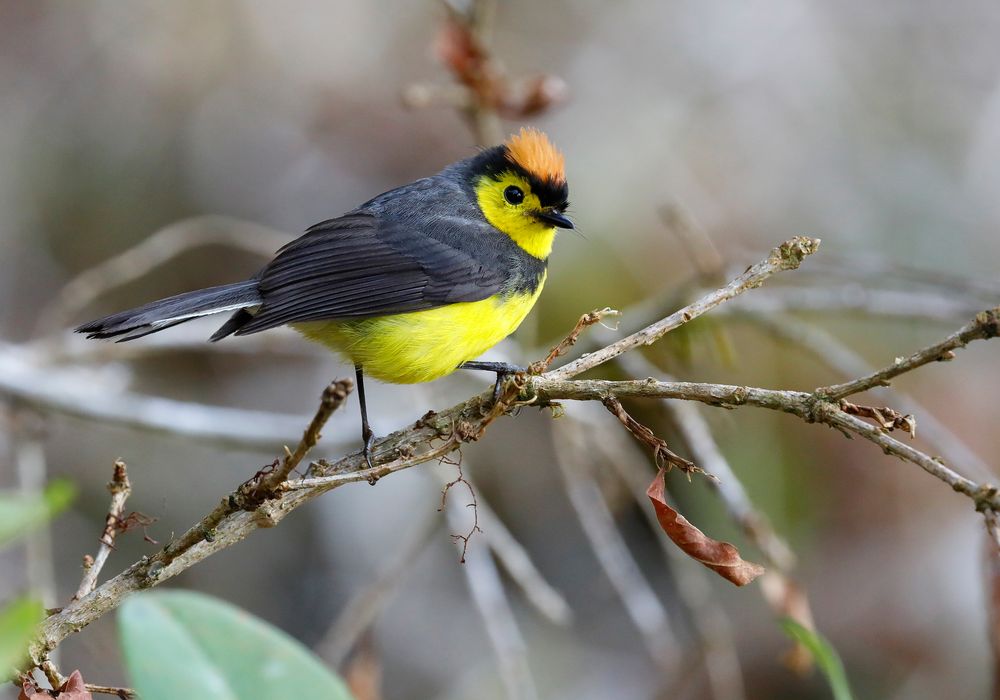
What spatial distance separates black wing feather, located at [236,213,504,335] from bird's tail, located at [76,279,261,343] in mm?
67

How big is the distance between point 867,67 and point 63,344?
5.92 meters

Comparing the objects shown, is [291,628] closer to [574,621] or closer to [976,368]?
[574,621]

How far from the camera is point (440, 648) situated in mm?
5301

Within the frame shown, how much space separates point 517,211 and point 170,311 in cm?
132

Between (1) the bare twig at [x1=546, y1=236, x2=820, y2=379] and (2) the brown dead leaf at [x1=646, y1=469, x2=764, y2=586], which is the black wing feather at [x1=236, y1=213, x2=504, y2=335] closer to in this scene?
(1) the bare twig at [x1=546, y1=236, x2=820, y2=379]

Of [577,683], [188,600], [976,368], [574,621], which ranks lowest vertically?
[188,600]

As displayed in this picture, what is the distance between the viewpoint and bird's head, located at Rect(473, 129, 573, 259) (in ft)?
11.6

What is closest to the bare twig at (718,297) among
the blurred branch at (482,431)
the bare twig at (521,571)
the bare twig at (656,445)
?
the blurred branch at (482,431)

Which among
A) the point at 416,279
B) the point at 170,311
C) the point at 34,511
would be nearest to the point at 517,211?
the point at 416,279

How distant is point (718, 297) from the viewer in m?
1.95

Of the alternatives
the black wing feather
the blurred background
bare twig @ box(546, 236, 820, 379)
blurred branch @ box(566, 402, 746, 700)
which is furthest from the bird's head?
bare twig @ box(546, 236, 820, 379)

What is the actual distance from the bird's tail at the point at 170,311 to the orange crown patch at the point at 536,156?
1049mm

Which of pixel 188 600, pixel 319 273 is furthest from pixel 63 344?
pixel 188 600

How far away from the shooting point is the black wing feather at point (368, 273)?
2.98 meters
